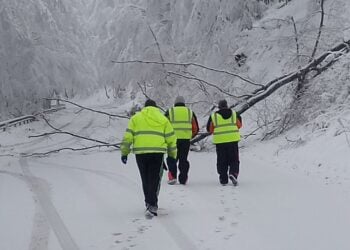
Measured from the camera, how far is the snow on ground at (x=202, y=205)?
607 centimetres

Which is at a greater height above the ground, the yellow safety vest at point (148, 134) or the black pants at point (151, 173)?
the yellow safety vest at point (148, 134)

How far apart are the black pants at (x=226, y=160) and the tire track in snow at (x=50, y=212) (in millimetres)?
2990

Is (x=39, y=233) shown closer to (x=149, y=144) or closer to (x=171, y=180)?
(x=149, y=144)

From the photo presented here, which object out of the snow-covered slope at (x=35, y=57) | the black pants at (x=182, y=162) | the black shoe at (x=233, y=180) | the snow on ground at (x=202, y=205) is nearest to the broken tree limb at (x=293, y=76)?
the snow on ground at (x=202, y=205)

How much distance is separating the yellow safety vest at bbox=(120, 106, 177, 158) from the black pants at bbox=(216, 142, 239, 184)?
2.28 m

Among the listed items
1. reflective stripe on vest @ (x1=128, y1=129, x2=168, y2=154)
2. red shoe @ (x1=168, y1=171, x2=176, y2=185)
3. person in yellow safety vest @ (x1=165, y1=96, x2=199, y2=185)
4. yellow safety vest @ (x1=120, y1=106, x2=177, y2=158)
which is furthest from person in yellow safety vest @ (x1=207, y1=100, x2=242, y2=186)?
reflective stripe on vest @ (x1=128, y1=129, x2=168, y2=154)

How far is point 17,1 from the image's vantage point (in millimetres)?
27750

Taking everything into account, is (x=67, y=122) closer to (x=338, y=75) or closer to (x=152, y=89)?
(x=152, y=89)

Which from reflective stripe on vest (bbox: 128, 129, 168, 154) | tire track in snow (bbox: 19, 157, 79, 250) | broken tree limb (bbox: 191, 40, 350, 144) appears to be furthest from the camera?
broken tree limb (bbox: 191, 40, 350, 144)

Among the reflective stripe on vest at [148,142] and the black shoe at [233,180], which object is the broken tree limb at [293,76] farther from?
the reflective stripe on vest at [148,142]

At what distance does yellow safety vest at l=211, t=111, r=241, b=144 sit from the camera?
950 cm

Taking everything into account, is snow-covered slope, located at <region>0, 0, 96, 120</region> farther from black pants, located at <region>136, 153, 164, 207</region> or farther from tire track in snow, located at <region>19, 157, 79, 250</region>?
black pants, located at <region>136, 153, 164, 207</region>

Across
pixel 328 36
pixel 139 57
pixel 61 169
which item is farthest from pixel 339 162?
pixel 139 57

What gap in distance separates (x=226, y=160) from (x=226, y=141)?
34 cm
